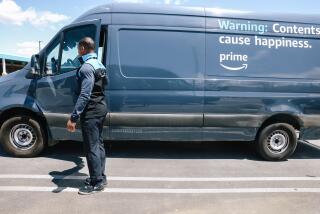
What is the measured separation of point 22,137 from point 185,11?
350cm

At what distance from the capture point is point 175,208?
15.1 feet

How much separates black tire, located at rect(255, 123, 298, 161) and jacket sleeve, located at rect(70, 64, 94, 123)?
352 centimetres

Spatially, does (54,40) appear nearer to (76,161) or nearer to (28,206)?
(76,161)

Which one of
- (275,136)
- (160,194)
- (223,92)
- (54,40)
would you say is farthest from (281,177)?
(54,40)

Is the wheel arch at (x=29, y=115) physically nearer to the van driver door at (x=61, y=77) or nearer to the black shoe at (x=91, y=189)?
the van driver door at (x=61, y=77)

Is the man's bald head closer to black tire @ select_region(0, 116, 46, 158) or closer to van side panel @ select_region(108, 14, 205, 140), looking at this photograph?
van side panel @ select_region(108, 14, 205, 140)

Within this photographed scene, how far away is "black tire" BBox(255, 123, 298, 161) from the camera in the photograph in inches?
275

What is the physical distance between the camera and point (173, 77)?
6.54m

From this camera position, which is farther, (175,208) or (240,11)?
(240,11)

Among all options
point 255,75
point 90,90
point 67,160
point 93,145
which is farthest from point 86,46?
point 255,75

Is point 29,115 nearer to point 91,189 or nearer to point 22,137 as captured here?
point 22,137

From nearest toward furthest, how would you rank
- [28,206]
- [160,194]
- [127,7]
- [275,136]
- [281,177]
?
1. [28,206]
2. [160,194]
3. [281,177]
4. [127,7]
5. [275,136]

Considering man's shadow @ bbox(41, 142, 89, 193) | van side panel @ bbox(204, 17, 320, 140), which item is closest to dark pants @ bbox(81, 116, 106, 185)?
man's shadow @ bbox(41, 142, 89, 193)

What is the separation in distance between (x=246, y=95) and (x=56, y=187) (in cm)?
346
